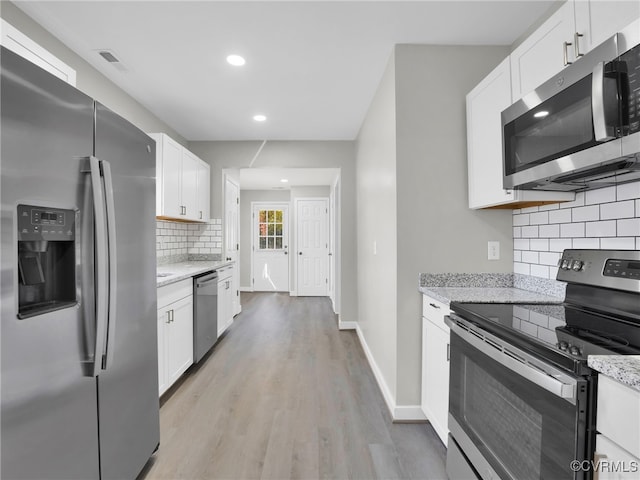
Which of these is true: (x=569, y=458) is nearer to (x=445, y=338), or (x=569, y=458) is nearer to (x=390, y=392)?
(x=445, y=338)

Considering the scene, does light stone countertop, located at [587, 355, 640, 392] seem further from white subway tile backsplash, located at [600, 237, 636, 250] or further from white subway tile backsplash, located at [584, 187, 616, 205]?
white subway tile backsplash, located at [584, 187, 616, 205]

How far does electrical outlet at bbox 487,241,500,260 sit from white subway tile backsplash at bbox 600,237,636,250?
671 mm

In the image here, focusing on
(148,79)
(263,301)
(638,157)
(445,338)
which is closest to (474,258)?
(445,338)

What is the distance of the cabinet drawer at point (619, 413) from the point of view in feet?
2.43

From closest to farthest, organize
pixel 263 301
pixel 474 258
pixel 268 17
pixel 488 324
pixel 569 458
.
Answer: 1. pixel 569 458
2. pixel 488 324
3. pixel 268 17
4. pixel 474 258
5. pixel 263 301

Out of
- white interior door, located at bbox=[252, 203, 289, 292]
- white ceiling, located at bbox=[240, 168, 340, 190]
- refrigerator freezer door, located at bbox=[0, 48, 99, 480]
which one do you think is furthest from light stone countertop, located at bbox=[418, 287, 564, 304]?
white interior door, located at bbox=[252, 203, 289, 292]

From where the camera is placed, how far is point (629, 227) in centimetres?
145

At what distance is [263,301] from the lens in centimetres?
642

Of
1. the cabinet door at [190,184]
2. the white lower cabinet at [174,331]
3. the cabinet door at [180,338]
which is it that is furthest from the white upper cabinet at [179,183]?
the cabinet door at [180,338]

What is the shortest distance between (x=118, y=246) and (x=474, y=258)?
2.07m

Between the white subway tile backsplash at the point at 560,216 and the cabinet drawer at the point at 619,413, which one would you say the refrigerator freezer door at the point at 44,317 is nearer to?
the cabinet drawer at the point at 619,413

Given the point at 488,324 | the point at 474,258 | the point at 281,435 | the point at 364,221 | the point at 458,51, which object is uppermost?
the point at 458,51

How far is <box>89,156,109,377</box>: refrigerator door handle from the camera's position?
128cm

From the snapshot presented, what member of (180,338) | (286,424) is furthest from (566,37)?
(180,338)
